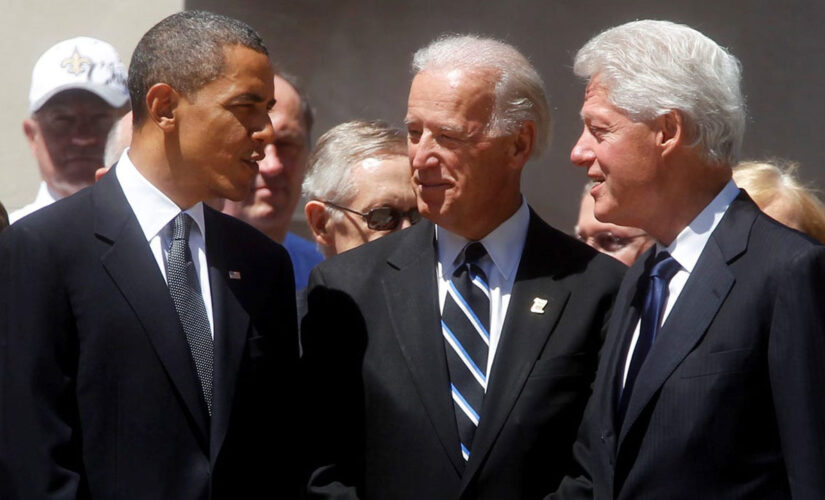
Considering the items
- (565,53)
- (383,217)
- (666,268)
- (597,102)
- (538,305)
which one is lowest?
(565,53)

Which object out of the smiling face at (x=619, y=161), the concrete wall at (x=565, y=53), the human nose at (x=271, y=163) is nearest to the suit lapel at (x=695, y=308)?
the smiling face at (x=619, y=161)

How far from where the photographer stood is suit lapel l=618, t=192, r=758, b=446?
130 inches

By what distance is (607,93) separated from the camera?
3.58m

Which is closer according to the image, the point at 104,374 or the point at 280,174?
the point at 104,374

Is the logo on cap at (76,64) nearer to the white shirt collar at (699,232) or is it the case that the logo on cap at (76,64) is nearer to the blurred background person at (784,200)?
the blurred background person at (784,200)

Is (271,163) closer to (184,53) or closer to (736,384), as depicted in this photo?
(184,53)

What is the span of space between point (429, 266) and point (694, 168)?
816 millimetres

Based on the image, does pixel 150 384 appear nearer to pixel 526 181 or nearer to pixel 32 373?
pixel 32 373

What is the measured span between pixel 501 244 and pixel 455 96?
435 mm

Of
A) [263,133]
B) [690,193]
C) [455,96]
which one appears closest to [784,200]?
[690,193]

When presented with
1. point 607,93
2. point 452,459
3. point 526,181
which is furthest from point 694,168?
point 526,181

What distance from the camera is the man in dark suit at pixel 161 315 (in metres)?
3.32

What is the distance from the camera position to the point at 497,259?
3.89m

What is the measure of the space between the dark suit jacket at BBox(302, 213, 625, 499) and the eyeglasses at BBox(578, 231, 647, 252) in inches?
40.6
